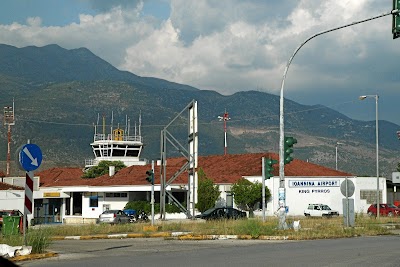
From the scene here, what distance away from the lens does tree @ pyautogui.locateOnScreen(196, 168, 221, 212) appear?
2287 inches

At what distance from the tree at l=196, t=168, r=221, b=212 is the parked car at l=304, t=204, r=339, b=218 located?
27.4 ft

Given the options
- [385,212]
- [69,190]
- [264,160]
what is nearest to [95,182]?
[69,190]

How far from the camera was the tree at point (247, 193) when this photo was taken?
5938 centimetres

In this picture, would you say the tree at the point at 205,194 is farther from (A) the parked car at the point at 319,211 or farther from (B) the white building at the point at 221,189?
(A) the parked car at the point at 319,211

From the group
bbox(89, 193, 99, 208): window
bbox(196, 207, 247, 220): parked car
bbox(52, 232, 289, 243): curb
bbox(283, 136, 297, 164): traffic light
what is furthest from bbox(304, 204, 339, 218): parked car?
bbox(52, 232, 289, 243): curb

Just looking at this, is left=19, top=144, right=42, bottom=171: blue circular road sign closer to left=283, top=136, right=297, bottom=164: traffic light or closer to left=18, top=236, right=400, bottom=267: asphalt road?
left=18, top=236, right=400, bottom=267: asphalt road

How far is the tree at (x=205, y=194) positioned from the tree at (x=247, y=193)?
201 centimetres

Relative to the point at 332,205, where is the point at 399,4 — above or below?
above

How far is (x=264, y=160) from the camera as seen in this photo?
102 feet

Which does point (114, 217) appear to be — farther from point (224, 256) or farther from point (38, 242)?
point (224, 256)

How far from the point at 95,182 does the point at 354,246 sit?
49.8m

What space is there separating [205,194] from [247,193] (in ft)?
12.7

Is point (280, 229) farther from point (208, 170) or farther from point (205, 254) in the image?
point (208, 170)

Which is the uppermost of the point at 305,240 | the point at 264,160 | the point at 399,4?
the point at 399,4
